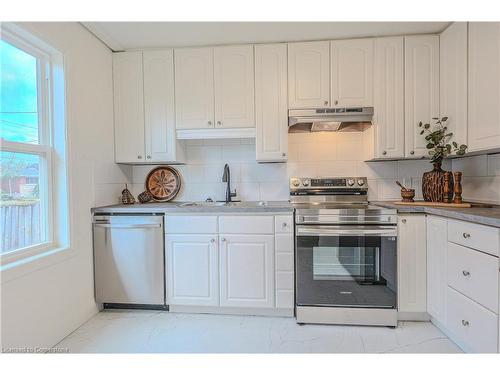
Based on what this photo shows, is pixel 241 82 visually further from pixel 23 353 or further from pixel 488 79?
pixel 23 353

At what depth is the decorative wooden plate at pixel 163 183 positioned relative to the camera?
9.20 ft

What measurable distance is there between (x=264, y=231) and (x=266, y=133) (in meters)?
0.88

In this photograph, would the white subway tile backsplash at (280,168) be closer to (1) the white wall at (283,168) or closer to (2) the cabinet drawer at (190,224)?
(1) the white wall at (283,168)

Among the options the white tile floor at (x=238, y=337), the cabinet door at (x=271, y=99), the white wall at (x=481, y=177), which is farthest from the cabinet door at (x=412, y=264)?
the cabinet door at (x=271, y=99)

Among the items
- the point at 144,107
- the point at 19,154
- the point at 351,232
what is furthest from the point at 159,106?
the point at 351,232

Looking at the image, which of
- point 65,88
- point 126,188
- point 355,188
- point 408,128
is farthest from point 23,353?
point 408,128

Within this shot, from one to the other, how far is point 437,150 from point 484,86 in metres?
0.51

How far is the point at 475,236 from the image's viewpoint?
155 centimetres

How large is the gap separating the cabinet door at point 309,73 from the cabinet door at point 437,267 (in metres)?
1.28

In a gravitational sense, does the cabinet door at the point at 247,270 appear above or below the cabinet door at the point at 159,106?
below

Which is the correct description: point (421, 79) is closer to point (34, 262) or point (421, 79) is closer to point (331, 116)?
point (331, 116)

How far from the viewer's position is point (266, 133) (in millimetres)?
2453

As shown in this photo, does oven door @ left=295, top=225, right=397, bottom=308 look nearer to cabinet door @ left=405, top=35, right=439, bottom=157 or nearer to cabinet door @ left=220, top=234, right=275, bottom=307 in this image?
cabinet door @ left=220, top=234, right=275, bottom=307
